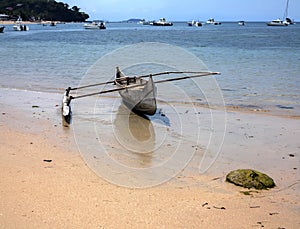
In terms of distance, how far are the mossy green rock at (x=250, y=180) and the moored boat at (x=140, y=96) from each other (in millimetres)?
4310

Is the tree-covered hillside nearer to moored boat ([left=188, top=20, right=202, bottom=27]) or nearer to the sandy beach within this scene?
moored boat ([left=188, top=20, right=202, bottom=27])

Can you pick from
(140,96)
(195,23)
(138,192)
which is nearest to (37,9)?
(195,23)

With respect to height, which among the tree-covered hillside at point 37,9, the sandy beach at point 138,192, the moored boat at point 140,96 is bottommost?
the sandy beach at point 138,192

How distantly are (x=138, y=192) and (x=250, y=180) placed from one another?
182 cm

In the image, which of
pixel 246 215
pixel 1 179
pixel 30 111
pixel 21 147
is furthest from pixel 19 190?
pixel 30 111

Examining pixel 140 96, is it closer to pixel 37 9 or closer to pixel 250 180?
pixel 250 180

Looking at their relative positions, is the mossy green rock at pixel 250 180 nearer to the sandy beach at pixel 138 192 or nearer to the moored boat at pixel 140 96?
the sandy beach at pixel 138 192

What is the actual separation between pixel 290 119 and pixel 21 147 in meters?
7.65

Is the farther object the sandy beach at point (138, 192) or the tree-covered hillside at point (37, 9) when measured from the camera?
the tree-covered hillside at point (37, 9)

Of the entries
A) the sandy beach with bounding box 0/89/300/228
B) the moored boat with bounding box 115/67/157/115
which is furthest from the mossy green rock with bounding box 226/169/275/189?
the moored boat with bounding box 115/67/157/115

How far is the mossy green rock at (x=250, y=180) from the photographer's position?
6.03 metres

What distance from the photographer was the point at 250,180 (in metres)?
6.09

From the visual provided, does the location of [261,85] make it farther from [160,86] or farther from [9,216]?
[9,216]

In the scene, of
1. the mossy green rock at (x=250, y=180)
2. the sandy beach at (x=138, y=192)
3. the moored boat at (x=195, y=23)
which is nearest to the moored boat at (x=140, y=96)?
the sandy beach at (x=138, y=192)
